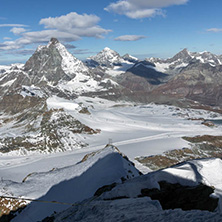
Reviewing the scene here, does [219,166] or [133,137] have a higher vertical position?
[219,166]

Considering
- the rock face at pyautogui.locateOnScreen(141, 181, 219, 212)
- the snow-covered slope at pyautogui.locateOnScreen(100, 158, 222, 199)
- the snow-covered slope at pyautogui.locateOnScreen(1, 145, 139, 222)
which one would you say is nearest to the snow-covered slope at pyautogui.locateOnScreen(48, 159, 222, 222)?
the snow-covered slope at pyautogui.locateOnScreen(100, 158, 222, 199)

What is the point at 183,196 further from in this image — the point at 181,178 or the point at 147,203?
the point at 147,203

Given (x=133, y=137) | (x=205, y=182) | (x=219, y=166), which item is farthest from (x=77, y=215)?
(x=133, y=137)

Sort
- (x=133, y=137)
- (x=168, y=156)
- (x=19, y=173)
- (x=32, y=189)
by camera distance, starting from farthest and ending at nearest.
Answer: (x=133, y=137)
(x=168, y=156)
(x=19, y=173)
(x=32, y=189)

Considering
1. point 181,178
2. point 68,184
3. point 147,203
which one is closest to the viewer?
point 147,203

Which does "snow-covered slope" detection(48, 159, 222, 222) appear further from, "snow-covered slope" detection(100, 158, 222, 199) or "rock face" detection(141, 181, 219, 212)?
"rock face" detection(141, 181, 219, 212)

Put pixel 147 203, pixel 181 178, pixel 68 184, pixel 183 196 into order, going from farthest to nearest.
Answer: pixel 68 184 < pixel 181 178 < pixel 183 196 < pixel 147 203

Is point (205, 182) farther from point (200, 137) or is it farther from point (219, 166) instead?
point (200, 137)

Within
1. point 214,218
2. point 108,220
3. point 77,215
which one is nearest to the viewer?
point 214,218

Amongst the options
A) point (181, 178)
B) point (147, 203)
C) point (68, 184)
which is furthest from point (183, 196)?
point (68, 184)
